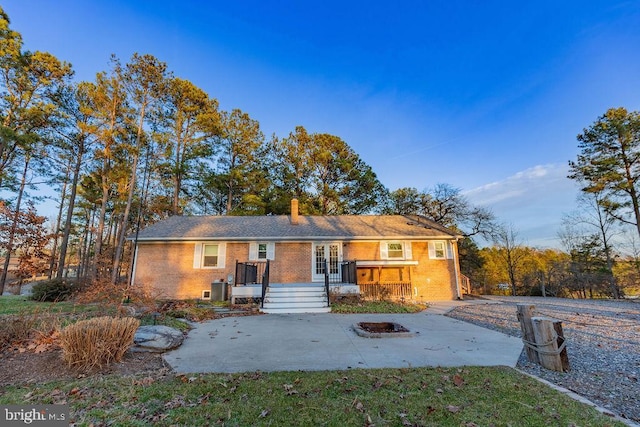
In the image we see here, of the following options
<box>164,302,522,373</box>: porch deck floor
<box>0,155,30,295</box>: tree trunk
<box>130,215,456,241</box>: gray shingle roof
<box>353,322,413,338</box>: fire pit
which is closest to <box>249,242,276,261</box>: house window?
<box>130,215,456,241</box>: gray shingle roof

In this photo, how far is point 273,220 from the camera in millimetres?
17531

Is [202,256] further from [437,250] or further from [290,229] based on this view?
[437,250]

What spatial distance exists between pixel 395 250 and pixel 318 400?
1284 cm

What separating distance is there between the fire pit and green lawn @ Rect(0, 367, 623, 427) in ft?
7.52

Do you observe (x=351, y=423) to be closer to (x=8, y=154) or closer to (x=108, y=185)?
(x=108, y=185)

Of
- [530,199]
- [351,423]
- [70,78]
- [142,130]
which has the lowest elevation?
[351,423]

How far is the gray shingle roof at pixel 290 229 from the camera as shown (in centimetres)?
1453

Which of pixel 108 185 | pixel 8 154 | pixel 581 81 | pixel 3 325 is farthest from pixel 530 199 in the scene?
pixel 8 154

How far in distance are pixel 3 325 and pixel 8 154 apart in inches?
774

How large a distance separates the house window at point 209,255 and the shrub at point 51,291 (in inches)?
210

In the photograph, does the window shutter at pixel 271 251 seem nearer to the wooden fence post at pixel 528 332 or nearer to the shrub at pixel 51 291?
the shrub at pixel 51 291

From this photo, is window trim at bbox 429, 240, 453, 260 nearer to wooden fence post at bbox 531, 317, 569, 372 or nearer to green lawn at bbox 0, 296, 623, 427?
wooden fence post at bbox 531, 317, 569, 372

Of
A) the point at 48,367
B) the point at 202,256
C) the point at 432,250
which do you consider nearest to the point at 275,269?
the point at 202,256

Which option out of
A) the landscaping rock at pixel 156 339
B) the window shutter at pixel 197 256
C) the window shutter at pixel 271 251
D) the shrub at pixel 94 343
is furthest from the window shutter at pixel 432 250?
the shrub at pixel 94 343
